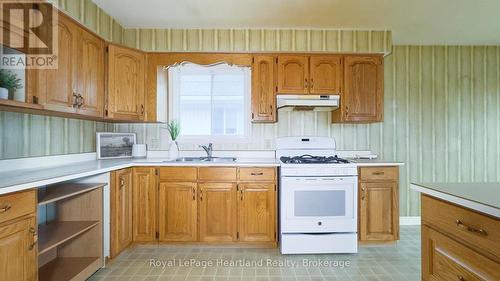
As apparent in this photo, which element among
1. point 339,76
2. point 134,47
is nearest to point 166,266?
point 134,47

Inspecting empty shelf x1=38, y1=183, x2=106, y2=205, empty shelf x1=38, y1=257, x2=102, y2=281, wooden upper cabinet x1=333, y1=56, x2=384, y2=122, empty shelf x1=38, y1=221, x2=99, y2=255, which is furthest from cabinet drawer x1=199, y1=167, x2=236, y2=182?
wooden upper cabinet x1=333, y1=56, x2=384, y2=122

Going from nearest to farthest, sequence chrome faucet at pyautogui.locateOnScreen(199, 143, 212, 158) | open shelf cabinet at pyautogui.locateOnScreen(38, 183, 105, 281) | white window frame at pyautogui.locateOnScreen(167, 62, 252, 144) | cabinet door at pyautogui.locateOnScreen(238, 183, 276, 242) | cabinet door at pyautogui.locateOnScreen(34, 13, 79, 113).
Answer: cabinet door at pyautogui.locateOnScreen(34, 13, 79, 113)
open shelf cabinet at pyautogui.locateOnScreen(38, 183, 105, 281)
cabinet door at pyautogui.locateOnScreen(238, 183, 276, 242)
chrome faucet at pyautogui.locateOnScreen(199, 143, 212, 158)
white window frame at pyautogui.locateOnScreen(167, 62, 252, 144)

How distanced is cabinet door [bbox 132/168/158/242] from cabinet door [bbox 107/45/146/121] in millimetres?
654

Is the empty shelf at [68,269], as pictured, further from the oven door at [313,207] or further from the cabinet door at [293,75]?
the cabinet door at [293,75]

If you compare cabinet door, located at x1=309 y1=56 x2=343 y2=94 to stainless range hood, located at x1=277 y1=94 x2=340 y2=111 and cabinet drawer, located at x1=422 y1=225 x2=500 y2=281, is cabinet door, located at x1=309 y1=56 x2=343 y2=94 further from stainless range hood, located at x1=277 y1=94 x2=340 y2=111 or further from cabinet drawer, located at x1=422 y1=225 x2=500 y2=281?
cabinet drawer, located at x1=422 y1=225 x2=500 y2=281

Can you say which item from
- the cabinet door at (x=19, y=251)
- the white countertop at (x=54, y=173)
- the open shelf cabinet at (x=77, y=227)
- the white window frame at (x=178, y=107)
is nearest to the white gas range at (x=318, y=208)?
the white countertop at (x=54, y=173)

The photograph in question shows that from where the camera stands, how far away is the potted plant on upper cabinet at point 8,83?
148 cm

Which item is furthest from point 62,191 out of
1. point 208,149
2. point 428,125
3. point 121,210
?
point 428,125

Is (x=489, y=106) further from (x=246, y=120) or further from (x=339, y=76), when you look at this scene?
(x=246, y=120)

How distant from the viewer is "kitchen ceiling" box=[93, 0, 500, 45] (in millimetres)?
2387

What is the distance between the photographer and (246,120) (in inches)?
125

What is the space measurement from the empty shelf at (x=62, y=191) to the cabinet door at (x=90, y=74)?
63cm

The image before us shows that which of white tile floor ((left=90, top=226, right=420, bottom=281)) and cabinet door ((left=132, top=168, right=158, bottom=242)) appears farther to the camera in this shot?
cabinet door ((left=132, top=168, right=158, bottom=242))

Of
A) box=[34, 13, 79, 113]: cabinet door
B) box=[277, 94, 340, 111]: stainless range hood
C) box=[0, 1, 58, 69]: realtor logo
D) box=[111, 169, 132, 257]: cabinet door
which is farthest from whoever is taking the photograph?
box=[277, 94, 340, 111]: stainless range hood
